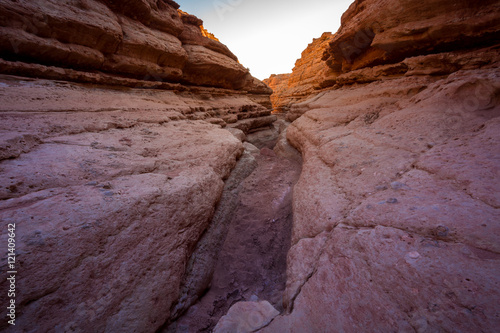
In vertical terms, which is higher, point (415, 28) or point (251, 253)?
point (415, 28)

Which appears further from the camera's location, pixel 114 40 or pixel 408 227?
pixel 114 40

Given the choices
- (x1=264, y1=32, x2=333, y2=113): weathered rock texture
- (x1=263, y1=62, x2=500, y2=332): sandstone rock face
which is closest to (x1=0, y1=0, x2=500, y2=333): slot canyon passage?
(x1=263, y1=62, x2=500, y2=332): sandstone rock face

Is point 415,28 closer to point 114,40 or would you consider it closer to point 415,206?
point 415,206

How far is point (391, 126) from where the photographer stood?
3600 mm

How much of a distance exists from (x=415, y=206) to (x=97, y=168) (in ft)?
12.4

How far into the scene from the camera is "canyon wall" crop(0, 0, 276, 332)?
1525 millimetres

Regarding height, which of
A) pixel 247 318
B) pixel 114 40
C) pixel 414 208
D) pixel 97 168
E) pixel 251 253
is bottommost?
pixel 251 253

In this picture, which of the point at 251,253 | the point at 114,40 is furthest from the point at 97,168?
the point at 114,40

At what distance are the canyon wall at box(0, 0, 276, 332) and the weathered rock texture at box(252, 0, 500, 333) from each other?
1.38 meters

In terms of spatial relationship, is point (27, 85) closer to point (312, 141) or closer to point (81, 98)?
point (81, 98)

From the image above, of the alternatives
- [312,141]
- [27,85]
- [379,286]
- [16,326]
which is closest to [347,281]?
[379,286]

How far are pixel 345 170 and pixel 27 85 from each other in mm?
7043

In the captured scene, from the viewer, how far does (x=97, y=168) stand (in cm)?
247

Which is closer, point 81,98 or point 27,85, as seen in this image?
point 27,85
